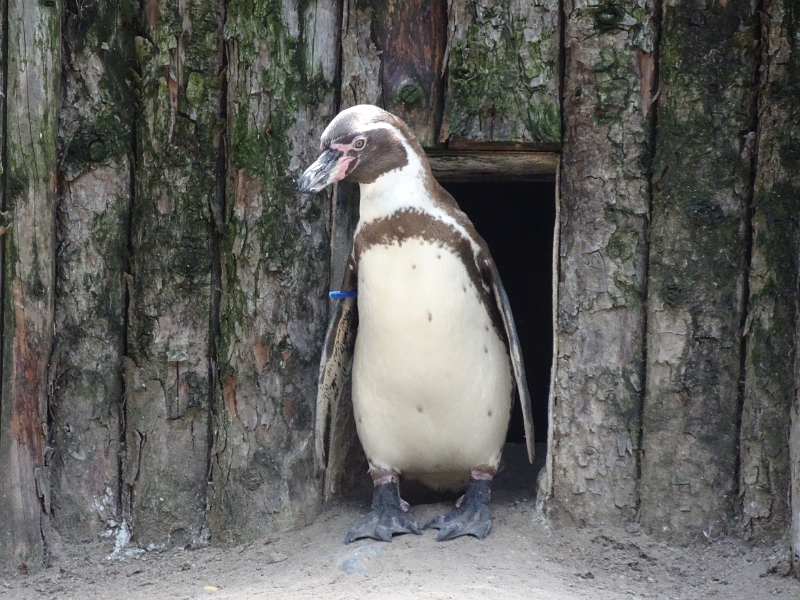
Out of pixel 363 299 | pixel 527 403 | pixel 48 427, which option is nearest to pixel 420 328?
pixel 363 299

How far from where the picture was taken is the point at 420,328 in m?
3.81

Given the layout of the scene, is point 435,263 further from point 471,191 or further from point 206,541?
point 471,191

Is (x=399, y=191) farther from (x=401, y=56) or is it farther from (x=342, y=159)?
(x=401, y=56)

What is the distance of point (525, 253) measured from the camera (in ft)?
20.7

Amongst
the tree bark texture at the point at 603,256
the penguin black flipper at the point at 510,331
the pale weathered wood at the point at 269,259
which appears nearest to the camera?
the tree bark texture at the point at 603,256

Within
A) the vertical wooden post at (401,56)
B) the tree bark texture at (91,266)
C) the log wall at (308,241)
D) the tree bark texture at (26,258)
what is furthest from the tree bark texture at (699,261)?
the tree bark texture at (26,258)

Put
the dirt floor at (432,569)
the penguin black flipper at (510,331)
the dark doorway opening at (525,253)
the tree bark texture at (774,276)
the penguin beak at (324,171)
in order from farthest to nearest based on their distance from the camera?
the dark doorway opening at (525,253) → the penguin black flipper at (510,331) → the tree bark texture at (774,276) → the penguin beak at (324,171) → the dirt floor at (432,569)

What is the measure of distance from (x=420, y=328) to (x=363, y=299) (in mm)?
245

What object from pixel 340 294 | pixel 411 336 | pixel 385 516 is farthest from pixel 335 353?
pixel 385 516

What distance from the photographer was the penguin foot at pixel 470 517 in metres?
3.86

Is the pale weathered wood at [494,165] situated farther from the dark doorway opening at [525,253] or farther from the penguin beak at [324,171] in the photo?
the dark doorway opening at [525,253]

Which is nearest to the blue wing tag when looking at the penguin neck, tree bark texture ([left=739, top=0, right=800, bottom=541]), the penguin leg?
the penguin neck

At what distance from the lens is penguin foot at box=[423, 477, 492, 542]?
12.7 feet

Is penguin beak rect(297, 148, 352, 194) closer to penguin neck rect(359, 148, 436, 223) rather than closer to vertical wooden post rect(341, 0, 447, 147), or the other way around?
penguin neck rect(359, 148, 436, 223)
